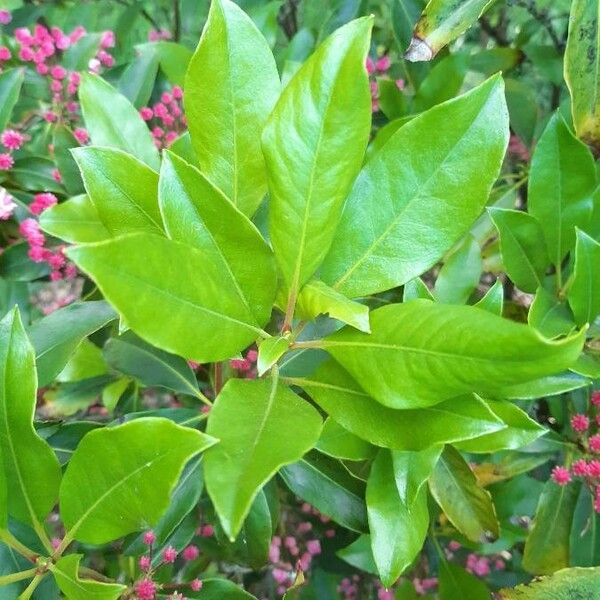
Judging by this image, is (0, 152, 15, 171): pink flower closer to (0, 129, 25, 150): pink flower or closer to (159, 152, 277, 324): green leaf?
(0, 129, 25, 150): pink flower

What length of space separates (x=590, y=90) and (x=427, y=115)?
330 mm

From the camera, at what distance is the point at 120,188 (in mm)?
680

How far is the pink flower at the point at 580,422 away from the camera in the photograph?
1.06 meters

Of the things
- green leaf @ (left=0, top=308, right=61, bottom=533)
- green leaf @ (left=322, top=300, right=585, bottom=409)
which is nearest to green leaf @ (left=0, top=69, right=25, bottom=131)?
green leaf @ (left=0, top=308, right=61, bottom=533)

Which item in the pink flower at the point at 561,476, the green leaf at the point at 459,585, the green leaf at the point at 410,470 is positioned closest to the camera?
the green leaf at the point at 410,470

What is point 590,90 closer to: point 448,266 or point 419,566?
point 448,266

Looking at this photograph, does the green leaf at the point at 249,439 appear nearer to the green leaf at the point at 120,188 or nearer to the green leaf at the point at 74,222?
the green leaf at the point at 120,188

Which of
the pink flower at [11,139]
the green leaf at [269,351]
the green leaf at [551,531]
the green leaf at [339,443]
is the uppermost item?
the green leaf at [269,351]

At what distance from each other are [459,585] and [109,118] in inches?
37.9

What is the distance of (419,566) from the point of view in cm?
153

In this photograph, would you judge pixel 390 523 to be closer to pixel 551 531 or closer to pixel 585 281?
pixel 585 281

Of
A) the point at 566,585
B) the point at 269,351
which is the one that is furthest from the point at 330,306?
the point at 566,585

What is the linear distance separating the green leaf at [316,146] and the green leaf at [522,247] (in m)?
0.35

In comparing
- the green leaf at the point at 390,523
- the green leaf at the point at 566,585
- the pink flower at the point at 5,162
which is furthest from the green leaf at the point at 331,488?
the pink flower at the point at 5,162
